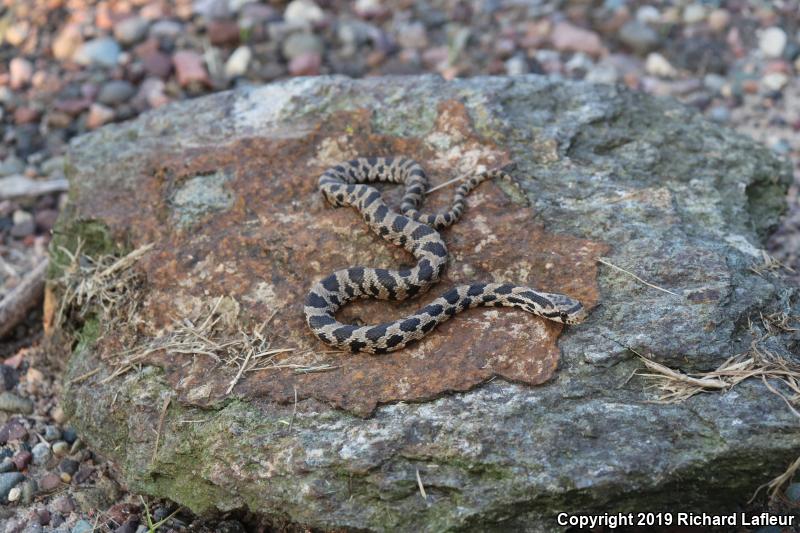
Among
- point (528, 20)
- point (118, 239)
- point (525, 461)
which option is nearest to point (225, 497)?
point (525, 461)

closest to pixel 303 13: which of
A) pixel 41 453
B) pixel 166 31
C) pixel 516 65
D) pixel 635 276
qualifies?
pixel 166 31

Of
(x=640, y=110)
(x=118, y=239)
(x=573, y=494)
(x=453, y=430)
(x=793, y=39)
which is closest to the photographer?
(x=573, y=494)

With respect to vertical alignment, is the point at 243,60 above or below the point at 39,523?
above

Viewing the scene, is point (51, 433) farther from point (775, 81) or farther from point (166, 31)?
point (775, 81)

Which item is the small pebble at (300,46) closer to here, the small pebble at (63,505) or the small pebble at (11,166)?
the small pebble at (11,166)

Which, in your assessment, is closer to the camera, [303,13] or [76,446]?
[76,446]

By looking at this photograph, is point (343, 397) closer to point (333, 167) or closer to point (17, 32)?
point (333, 167)

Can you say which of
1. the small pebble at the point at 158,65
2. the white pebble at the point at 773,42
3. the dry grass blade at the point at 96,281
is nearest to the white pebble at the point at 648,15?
the white pebble at the point at 773,42
